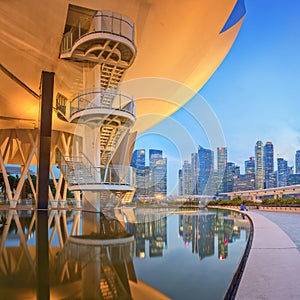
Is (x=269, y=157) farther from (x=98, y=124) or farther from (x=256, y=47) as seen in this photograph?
(x=98, y=124)

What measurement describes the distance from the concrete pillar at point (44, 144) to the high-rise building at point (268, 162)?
5615cm

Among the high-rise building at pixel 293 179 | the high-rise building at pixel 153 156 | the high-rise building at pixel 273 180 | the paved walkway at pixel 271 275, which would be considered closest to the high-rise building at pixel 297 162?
the high-rise building at pixel 293 179

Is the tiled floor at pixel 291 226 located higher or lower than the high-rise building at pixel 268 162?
lower

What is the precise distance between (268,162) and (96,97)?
208ft

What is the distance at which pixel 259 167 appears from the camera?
69.9 m

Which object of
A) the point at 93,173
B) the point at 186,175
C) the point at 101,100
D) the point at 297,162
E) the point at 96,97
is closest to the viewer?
the point at 93,173

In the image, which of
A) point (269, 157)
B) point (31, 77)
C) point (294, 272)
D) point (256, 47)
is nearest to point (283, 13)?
point (256, 47)

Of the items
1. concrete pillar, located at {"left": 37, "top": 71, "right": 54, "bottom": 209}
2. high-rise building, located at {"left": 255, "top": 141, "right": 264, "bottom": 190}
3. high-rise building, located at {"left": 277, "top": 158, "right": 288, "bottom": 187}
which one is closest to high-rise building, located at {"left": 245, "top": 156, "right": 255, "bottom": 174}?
high-rise building, located at {"left": 255, "top": 141, "right": 264, "bottom": 190}

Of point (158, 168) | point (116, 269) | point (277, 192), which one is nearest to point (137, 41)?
point (158, 168)

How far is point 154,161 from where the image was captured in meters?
19.4

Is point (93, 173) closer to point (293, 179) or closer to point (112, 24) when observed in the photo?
point (112, 24)

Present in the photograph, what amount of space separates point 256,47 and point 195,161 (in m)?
11.6

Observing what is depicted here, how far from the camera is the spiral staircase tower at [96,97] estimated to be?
1455cm

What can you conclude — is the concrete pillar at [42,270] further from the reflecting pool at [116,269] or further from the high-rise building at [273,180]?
the high-rise building at [273,180]
